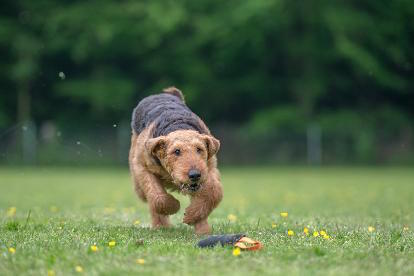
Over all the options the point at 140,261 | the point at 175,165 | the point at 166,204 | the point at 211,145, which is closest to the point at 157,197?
the point at 166,204

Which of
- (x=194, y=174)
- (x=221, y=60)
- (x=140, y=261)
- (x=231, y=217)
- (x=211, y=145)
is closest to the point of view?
(x=140, y=261)

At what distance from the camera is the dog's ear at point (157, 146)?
5.88 meters

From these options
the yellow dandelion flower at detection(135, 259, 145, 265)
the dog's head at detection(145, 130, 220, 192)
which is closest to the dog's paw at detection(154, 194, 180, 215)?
the dog's head at detection(145, 130, 220, 192)

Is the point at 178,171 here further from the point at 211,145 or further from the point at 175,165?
the point at 211,145

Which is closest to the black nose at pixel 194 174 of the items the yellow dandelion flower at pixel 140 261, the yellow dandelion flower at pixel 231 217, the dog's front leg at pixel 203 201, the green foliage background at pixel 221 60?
the dog's front leg at pixel 203 201

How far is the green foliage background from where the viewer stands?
25.5m

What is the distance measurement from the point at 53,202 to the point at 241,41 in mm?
16659

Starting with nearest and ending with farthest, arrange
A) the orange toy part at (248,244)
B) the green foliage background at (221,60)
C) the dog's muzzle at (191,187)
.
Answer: the orange toy part at (248,244) → the dog's muzzle at (191,187) → the green foliage background at (221,60)

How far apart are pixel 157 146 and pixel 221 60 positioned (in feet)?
70.6

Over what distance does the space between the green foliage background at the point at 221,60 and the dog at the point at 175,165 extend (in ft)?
58.2

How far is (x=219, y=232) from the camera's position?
20.6 ft

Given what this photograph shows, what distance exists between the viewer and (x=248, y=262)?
14.5 ft

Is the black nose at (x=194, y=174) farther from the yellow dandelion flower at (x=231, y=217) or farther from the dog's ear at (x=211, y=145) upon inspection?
the yellow dandelion flower at (x=231, y=217)

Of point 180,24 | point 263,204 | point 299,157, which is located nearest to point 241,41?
point 180,24
